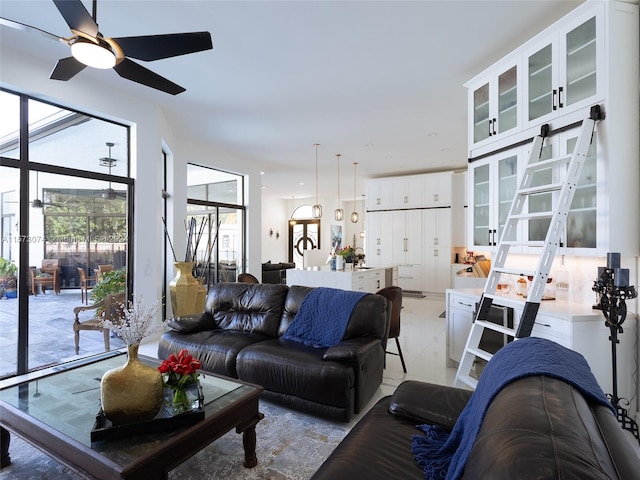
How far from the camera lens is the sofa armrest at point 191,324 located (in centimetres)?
328

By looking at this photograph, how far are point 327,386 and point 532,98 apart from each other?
2934 millimetres

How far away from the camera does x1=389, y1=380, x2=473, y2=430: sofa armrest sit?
1.62 m

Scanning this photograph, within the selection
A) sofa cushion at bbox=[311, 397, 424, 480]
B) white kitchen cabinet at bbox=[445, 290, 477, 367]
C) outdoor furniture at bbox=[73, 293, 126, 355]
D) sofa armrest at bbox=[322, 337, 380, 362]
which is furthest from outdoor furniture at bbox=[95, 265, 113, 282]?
white kitchen cabinet at bbox=[445, 290, 477, 367]

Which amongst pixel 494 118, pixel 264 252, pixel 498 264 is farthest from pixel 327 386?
pixel 264 252

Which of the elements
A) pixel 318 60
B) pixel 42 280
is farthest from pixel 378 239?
pixel 42 280

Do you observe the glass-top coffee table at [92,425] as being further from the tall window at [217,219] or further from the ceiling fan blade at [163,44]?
the tall window at [217,219]

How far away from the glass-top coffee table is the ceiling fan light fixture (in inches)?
79.3

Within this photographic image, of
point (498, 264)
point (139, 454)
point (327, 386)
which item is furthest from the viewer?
point (498, 264)

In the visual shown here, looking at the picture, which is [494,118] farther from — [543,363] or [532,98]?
[543,363]

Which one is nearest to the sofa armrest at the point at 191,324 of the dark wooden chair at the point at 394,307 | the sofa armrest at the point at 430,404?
the dark wooden chair at the point at 394,307

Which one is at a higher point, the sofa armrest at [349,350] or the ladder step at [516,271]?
the ladder step at [516,271]

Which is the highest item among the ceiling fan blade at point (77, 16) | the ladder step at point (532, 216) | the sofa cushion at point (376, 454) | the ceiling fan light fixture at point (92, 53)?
the ceiling fan blade at point (77, 16)

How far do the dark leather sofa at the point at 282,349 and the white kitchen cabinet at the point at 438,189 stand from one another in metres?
5.72

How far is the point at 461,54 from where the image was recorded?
10.5ft
